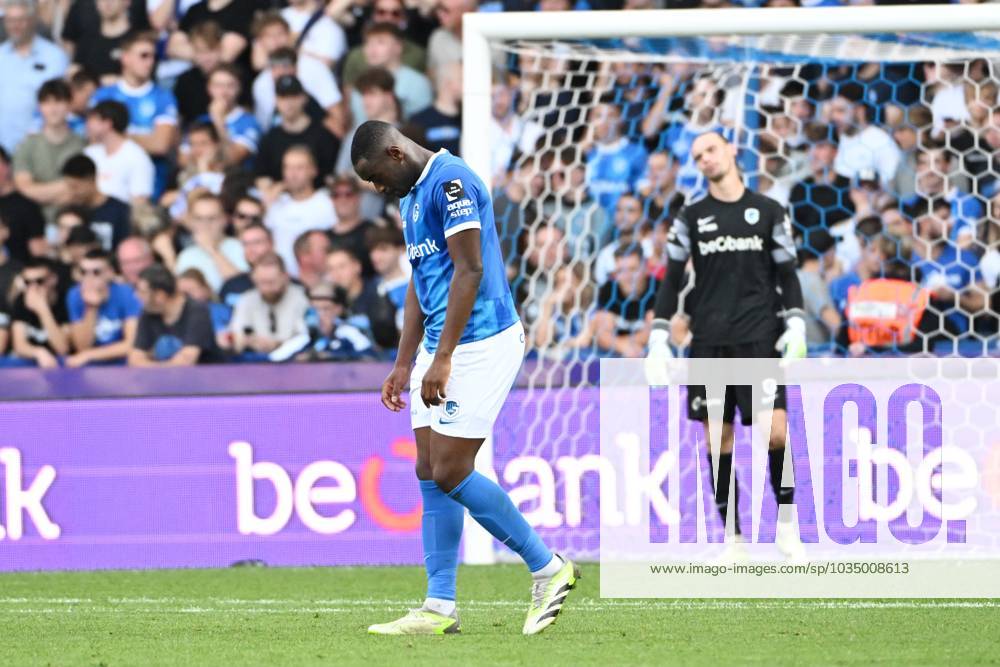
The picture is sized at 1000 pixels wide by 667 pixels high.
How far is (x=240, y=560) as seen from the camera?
357 inches

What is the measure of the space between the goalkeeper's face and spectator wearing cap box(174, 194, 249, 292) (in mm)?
3723

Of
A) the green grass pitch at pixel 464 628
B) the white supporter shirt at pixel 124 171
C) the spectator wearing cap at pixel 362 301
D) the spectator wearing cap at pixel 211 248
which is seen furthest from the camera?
the white supporter shirt at pixel 124 171

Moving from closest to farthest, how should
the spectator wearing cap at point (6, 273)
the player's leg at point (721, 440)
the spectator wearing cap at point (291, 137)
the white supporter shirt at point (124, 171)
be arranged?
the player's leg at point (721, 440)
the spectator wearing cap at point (6, 273)
the spectator wearing cap at point (291, 137)
the white supporter shirt at point (124, 171)

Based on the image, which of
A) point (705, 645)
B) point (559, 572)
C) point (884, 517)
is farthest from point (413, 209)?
point (884, 517)

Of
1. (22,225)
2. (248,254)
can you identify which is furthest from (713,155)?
(22,225)

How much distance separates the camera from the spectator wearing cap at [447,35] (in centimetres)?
1098

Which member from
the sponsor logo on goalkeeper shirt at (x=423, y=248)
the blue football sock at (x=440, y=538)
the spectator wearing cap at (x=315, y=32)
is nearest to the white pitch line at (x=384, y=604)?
the blue football sock at (x=440, y=538)

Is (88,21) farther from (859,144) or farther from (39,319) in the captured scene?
(859,144)

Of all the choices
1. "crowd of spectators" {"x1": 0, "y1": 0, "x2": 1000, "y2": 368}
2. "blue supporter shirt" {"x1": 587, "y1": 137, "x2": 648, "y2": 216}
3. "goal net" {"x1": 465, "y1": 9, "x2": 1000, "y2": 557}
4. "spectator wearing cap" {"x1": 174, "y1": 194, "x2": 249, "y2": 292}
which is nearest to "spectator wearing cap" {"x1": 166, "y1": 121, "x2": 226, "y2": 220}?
"crowd of spectators" {"x1": 0, "y1": 0, "x2": 1000, "y2": 368}

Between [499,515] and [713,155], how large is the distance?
9.24 ft

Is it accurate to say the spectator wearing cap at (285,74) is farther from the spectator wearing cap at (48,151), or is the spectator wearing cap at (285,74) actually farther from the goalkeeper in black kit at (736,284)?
the goalkeeper in black kit at (736,284)

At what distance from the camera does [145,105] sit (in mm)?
11391

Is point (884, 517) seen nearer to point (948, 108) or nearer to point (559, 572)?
point (948, 108)

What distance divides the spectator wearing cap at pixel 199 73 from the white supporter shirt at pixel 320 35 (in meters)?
0.49
